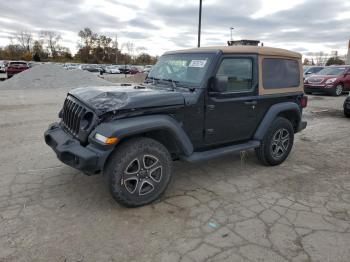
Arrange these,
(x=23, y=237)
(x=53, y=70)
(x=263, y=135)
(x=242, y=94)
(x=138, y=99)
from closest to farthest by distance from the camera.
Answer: (x=23, y=237) < (x=138, y=99) < (x=242, y=94) < (x=263, y=135) < (x=53, y=70)

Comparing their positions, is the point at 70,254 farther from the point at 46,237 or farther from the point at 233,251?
the point at 233,251

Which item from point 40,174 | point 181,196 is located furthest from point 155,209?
point 40,174

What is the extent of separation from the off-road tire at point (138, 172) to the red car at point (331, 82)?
14.4 meters

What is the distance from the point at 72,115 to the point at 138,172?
1.15m

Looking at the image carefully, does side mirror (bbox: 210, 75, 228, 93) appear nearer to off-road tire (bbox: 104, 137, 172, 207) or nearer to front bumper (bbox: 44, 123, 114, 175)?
off-road tire (bbox: 104, 137, 172, 207)

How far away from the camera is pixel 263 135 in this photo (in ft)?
15.1

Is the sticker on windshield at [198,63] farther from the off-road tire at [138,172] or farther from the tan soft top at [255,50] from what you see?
the off-road tire at [138,172]

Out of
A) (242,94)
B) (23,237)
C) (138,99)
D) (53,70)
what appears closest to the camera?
(23,237)

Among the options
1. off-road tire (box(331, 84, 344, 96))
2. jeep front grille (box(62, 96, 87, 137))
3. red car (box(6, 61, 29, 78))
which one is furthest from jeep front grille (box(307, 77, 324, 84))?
red car (box(6, 61, 29, 78))

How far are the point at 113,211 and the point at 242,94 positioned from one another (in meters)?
2.39

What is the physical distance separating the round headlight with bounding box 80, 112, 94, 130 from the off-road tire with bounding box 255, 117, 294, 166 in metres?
2.69

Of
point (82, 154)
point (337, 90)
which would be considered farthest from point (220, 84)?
point (337, 90)

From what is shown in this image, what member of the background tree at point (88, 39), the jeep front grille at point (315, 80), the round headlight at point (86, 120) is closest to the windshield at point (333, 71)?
the jeep front grille at point (315, 80)

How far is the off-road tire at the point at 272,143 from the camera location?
4.70m
